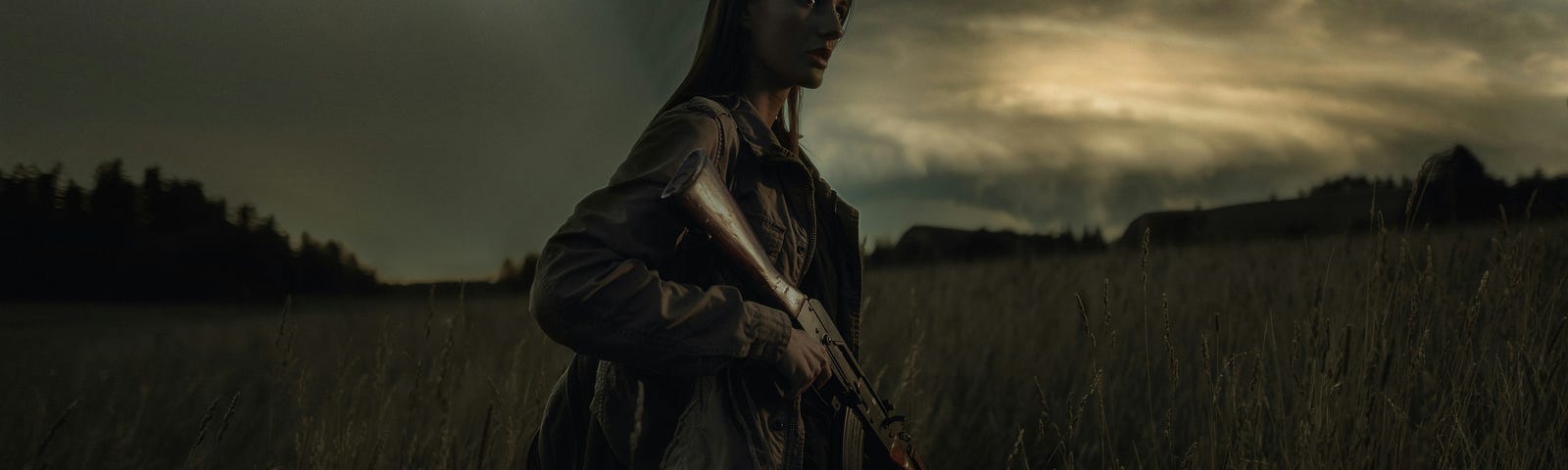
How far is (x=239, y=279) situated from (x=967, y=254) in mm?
9104

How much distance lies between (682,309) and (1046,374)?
3.75m

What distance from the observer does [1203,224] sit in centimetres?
1258

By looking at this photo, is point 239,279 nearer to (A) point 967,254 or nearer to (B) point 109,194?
(B) point 109,194

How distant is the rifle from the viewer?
1.34 metres

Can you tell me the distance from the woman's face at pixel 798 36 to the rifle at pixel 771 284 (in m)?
0.40

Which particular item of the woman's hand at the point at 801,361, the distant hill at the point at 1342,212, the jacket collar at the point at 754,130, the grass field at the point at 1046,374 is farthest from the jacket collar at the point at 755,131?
the distant hill at the point at 1342,212

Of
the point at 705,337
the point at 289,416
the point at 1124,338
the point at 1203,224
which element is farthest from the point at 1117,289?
the point at 1203,224

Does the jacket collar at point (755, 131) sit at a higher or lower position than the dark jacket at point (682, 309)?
higher

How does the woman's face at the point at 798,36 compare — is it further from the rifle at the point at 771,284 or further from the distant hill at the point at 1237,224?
the distant hill at the point at 1237,224

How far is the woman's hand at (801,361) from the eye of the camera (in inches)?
57.7

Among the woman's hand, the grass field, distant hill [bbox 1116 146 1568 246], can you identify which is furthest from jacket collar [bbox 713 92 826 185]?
distant hill [bbox 1116 146 1568 246]

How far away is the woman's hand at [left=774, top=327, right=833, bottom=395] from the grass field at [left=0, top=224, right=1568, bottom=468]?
1.63 feet

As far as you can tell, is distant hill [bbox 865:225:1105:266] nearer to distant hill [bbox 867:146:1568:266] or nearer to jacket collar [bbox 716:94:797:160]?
distant hill [bbox 867:146:1568:266]

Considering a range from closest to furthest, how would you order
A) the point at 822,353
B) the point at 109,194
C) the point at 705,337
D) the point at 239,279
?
the point at 705,337 < the point at 822,353 < the point at 109,194 < the point at 239,279
